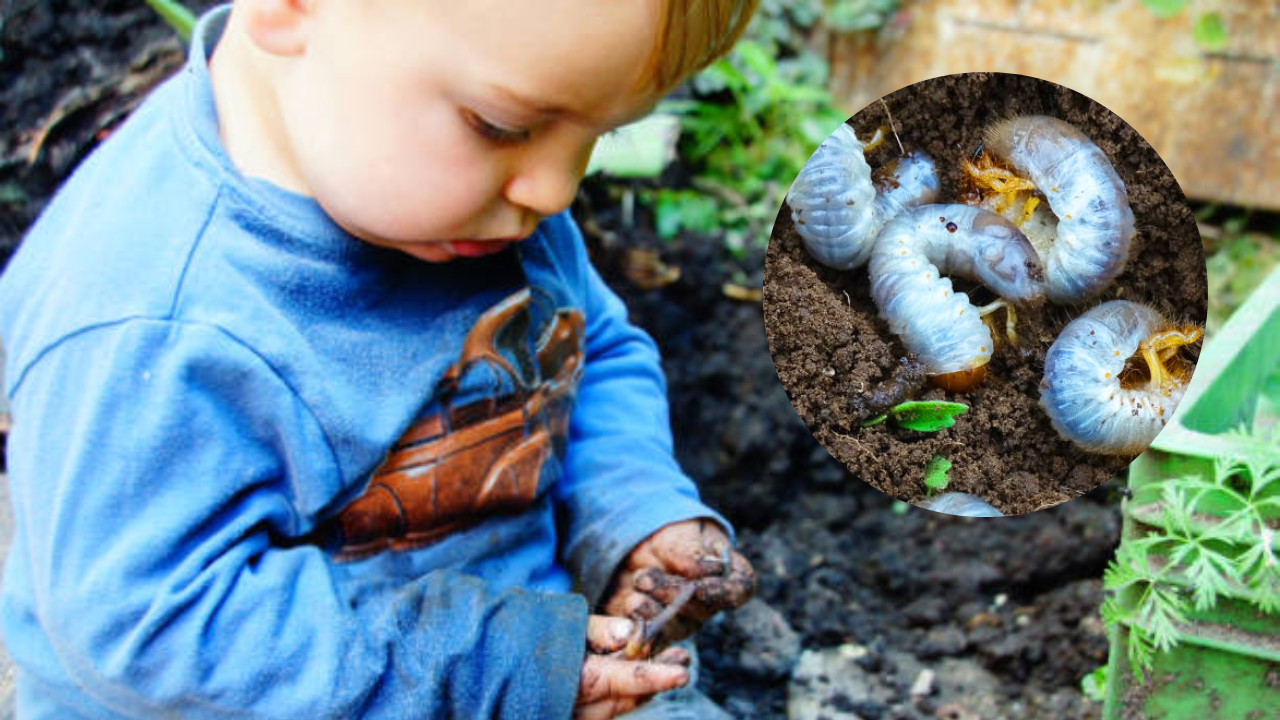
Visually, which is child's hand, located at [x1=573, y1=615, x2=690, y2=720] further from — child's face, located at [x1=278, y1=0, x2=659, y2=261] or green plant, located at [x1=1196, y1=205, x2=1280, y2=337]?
green plant, located at [x1=1196, y1=205, x2=1280, y2=337]

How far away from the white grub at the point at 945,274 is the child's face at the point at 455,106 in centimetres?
24

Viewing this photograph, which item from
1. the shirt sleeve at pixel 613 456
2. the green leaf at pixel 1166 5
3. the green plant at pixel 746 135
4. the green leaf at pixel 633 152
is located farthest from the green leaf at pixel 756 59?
the shirt sleeve at pixel 613 456

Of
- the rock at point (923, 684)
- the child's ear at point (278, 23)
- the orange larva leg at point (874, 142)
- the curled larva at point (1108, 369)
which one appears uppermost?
the orange larva leg at point (874, 142)


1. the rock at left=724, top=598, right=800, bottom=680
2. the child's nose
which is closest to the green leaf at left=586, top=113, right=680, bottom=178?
the rock at left=724, top=598, right=800, bottom=680

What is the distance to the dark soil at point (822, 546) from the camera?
1743mm

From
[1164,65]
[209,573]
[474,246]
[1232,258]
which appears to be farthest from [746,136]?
[209,573]

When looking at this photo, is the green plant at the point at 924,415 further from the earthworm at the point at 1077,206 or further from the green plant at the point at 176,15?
the green plant at the point at 176,15

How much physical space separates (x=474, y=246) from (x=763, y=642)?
2.87 ft

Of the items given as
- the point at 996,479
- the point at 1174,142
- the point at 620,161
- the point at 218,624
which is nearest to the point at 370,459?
the point at 218,624

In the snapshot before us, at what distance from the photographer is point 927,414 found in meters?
1.01

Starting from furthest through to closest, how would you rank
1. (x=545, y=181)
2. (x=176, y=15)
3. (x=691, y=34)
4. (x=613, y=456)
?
1. (x=176, y=15)
2. (x=613, y=456)
3. (x=545, y=181)
4. (x=691, y=34)

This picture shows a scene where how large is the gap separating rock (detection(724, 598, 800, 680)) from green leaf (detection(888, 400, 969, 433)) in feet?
2.69

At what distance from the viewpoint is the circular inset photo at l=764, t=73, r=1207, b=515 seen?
3.27 feet

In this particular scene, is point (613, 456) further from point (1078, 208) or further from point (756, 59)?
point (756, 59)
